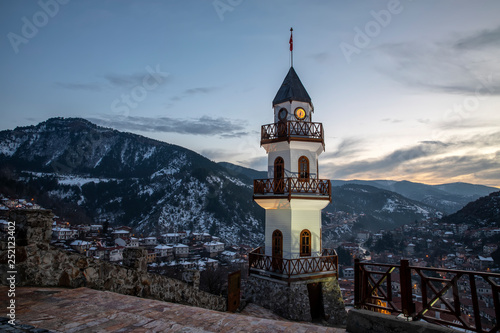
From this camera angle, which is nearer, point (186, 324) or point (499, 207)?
point (186, 324)

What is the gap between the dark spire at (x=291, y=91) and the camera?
16.6 metres

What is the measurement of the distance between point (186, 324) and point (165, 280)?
415cm

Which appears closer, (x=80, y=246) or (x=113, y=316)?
(x=113, y=316)

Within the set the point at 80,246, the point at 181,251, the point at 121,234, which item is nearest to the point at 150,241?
the point at 121,234

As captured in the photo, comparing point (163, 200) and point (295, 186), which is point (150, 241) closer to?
point (163, 200)

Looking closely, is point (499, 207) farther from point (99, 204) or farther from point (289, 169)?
point (99, 204)

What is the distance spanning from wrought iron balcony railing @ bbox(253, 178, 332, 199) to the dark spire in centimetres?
497

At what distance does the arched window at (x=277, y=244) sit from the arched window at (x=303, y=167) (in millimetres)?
3402

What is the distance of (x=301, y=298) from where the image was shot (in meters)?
13.6

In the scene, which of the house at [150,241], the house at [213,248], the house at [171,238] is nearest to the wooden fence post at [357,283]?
the house at [213,248]

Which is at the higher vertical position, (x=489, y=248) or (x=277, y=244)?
(x=277, y=244)

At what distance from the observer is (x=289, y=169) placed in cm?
1572

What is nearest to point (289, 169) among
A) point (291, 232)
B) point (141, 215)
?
point (291, 232)

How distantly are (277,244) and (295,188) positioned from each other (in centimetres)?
328
